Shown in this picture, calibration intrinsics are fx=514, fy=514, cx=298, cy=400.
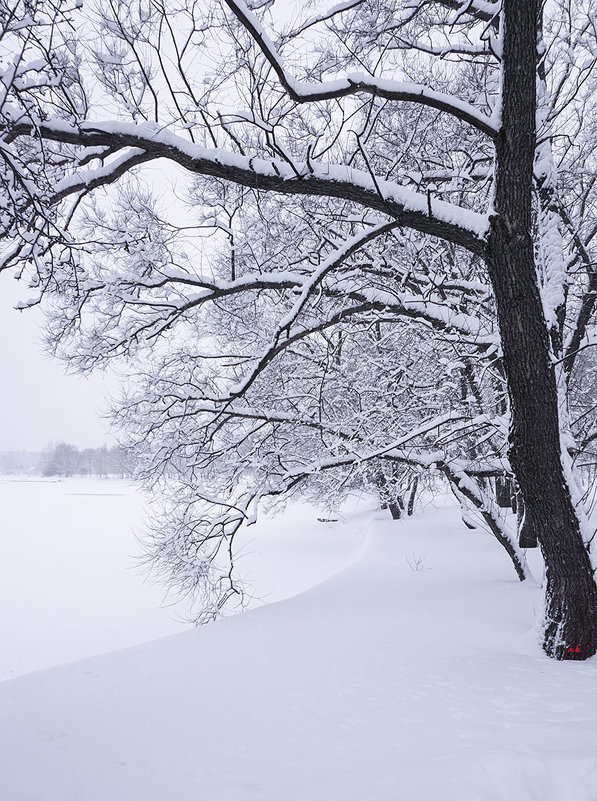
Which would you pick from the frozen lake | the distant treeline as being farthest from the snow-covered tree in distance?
the distant treeline

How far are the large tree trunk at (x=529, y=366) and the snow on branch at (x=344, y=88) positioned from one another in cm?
27

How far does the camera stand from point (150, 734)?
10.8ft

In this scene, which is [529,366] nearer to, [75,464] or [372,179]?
[372,179]

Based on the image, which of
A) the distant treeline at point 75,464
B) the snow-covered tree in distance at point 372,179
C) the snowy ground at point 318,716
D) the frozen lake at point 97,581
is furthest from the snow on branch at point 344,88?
the distant treeline at point 75,464

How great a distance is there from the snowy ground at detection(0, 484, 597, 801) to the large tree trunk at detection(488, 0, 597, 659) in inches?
18.2

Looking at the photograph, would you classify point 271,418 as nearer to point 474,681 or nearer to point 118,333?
point 118,333

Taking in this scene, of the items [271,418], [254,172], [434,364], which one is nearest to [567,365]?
[434,364]

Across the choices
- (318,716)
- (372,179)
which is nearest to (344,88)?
(372,179)

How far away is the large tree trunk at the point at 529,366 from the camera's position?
3525 mm

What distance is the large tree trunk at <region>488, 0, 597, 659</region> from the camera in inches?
139

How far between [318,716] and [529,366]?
2908 mm

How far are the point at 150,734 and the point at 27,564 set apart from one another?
17748mm

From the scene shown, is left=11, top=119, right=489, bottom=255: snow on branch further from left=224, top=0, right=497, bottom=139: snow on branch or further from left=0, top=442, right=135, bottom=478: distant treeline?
left=0, top=442, right=135, bottom=478: distant treeline

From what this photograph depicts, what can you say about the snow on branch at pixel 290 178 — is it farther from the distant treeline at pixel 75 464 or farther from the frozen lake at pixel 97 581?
the distant treeline at pixel 75 464
